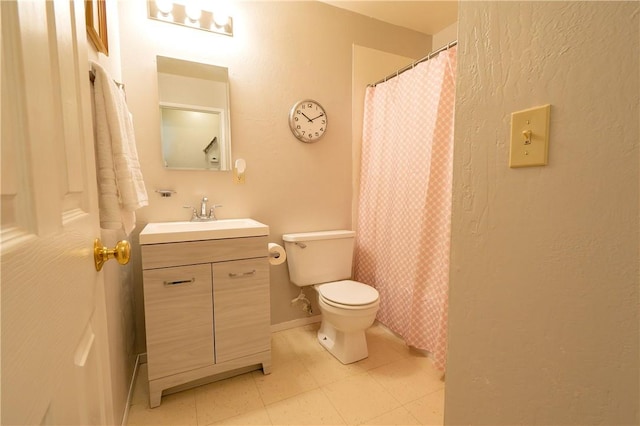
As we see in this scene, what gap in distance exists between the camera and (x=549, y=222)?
504 millimetres

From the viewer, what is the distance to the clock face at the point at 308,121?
6.50 ft

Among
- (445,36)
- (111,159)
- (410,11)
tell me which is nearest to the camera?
(111,159)

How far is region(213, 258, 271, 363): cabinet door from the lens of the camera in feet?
4.76

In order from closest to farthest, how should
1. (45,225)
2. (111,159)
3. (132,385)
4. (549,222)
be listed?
(45,225)
(549,222)
(111,159)
(132,385)

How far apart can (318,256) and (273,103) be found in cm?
108

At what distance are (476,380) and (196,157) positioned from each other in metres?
1.73

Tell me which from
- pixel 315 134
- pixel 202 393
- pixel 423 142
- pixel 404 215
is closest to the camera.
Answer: pixel 202 393

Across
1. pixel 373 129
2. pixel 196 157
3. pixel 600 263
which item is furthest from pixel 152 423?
pixel 373 129

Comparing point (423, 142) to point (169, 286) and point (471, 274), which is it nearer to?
point (471, 274)

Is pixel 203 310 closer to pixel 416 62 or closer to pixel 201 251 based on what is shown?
pixel 201 251

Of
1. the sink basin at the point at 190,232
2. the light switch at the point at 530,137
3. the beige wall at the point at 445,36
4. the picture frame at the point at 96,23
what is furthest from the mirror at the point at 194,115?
the beige wall at the point at 445,36

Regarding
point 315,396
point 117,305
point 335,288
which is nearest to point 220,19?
point 117,305

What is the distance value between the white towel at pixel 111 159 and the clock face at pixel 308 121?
114 cm

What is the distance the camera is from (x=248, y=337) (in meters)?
1.53
